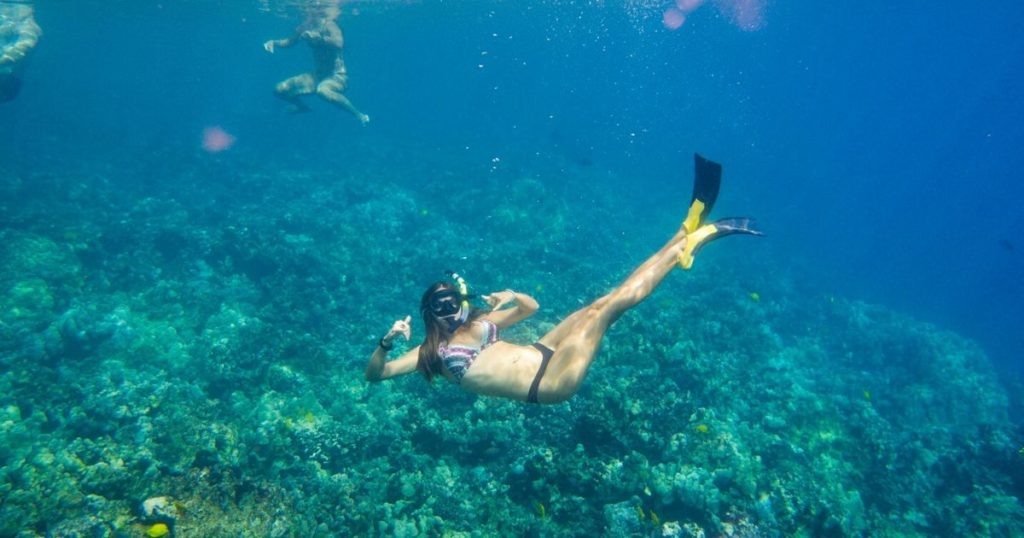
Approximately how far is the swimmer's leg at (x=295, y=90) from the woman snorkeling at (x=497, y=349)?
52.8 ft

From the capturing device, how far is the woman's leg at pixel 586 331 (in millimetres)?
4707

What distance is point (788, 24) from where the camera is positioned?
2697 inches

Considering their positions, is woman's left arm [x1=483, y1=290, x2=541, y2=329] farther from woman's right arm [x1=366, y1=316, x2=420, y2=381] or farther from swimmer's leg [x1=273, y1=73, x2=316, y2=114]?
swimmer's leg [x1=273, y1=73, x2=316, y2=114]

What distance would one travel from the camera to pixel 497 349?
4.69 m

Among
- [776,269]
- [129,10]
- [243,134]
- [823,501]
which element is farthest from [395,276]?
[129,10]

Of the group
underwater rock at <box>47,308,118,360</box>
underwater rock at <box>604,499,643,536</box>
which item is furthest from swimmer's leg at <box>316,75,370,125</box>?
underwater rock at <box>604,499,643,536</box>

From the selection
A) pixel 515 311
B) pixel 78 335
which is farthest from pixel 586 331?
pixel 78 335

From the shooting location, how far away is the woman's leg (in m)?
4.71

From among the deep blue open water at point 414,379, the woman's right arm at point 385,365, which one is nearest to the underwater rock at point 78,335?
the deep blue open water at point 414,379

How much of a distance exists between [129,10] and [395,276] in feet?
145

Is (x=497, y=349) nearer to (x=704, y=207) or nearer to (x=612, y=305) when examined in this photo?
(x=612, y=305)

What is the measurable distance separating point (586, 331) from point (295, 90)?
1709 centimetres

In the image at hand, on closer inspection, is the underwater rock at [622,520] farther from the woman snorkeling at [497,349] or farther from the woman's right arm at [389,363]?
the woman's right arm at [389,363]

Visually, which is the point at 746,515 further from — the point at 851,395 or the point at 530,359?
the point at 851,395
